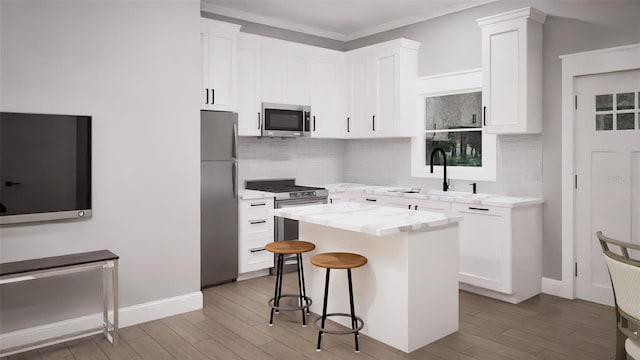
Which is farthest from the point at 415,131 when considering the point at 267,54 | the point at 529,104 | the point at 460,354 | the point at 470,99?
the point at 460,354

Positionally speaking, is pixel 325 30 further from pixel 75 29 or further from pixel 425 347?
pixel 425 347

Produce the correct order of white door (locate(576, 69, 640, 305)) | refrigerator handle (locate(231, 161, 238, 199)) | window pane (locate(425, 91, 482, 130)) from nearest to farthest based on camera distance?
white door (locate(576, 69, 640, 305)) → refrigerator handle (locate(231, 161, 238, 199)) → window pane (locate(425, 91, 482, 130))

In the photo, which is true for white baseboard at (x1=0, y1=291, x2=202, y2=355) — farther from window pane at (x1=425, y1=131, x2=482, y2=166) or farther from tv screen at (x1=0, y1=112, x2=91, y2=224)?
window pane at (x1=425, y1=131, x2=482, y2=166)

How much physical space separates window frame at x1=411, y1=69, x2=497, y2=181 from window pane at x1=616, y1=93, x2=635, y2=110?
1.15m

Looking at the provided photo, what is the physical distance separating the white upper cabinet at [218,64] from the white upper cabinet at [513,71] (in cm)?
260

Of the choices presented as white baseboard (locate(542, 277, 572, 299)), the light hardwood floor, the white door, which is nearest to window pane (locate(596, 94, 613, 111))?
the white door

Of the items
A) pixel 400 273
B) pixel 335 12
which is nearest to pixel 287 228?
pixel 400 273

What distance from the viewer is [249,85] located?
5.39m

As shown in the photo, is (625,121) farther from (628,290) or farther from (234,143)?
(234,143)

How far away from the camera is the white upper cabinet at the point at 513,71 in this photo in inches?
173

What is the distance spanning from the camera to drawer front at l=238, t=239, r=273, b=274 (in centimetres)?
504

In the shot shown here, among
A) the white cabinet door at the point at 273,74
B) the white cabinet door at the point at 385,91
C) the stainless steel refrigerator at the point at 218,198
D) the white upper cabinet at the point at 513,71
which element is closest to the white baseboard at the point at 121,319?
the stainless steel refrigerator at the point at 218,198

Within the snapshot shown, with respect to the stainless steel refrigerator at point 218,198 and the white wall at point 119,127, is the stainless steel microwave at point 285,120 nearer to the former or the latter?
the stainless steel refrigerator at point 218,198

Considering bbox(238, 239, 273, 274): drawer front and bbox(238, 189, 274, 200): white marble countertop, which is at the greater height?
bbox(238, 189, 274, 200): white marble countertop
